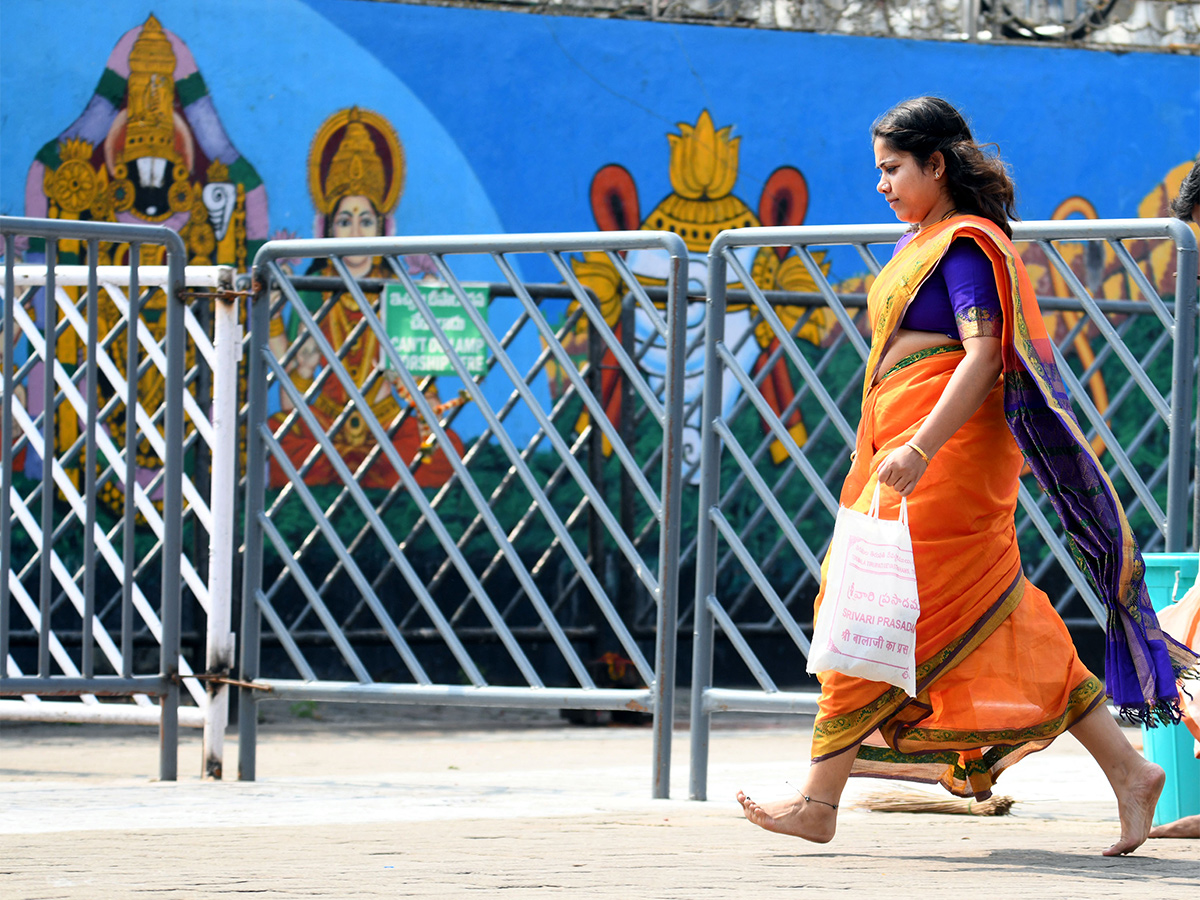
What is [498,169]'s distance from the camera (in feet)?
31.4

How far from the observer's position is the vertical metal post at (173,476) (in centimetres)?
521

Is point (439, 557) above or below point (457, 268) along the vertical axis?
below

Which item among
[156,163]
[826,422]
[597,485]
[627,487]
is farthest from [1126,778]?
[156,163]

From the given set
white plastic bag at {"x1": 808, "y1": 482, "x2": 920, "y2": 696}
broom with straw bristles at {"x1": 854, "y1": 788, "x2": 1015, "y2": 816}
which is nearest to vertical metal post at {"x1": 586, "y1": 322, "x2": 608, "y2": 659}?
Result: broom with straw bristles at {"x1": 854, "y1": 788, "x2": 1015, "y2": 816}

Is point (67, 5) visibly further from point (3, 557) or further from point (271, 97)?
point (3, 557)

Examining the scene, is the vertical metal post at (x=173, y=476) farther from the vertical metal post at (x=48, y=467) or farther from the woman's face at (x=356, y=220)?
the woman's face at (x=356, y=220)

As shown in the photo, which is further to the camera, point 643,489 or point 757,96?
point 757,96

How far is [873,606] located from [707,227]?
21.7 ft

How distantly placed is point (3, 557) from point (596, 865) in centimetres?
215

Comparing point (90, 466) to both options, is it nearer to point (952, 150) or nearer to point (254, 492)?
point (254, 492)

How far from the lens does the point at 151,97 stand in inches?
353

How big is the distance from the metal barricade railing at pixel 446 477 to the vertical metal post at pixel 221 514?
3.4 inches

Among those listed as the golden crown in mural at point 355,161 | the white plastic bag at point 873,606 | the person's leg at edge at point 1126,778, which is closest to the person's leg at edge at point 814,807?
the white plastic bag at point 873,606

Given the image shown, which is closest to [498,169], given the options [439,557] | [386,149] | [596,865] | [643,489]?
[386,149]
